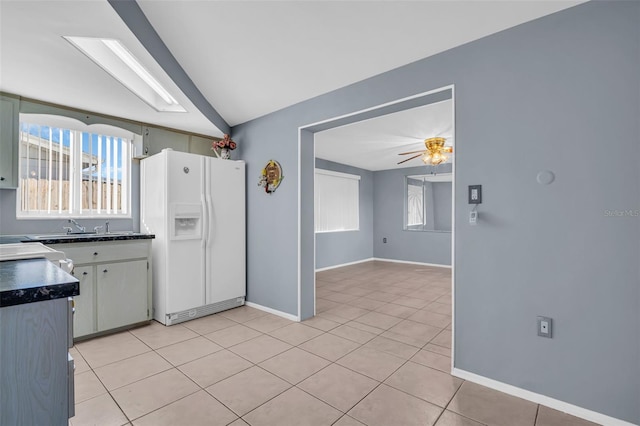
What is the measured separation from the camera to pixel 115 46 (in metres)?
2.20

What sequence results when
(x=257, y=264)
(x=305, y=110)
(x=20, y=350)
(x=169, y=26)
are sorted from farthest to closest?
(x=257, y=264)
(x=305, y=110)
(x=169, y=26)
(x=20, y=350)

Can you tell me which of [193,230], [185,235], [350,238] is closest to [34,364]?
[185,235]

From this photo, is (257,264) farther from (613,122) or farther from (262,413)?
(613,122)

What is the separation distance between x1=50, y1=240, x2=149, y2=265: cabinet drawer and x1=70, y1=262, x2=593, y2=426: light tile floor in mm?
766

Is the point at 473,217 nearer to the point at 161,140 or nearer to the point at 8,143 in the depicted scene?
the point at 161,140

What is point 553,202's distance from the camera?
1895mm

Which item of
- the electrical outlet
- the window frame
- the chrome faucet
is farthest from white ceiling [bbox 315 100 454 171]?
the chrome faucet

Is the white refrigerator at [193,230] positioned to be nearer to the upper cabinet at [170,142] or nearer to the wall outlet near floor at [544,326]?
the upper cabinet at [170,142]

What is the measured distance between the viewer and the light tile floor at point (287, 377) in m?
1.79

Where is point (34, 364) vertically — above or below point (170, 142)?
below

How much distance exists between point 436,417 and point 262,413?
1.05 metres

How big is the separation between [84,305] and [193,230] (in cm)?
119

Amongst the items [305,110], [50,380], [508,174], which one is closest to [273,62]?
[305,110]

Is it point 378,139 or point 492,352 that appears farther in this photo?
point 378,139
